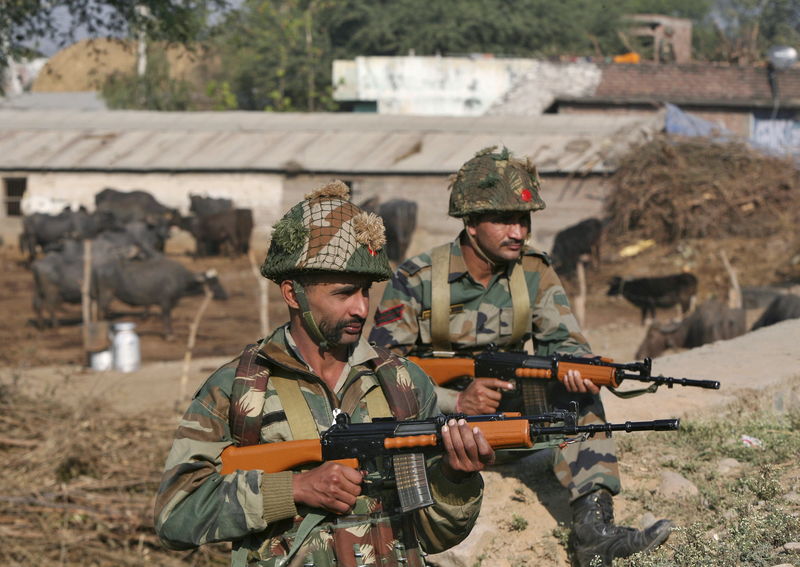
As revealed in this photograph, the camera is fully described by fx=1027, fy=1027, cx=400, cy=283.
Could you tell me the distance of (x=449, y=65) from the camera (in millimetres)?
34312

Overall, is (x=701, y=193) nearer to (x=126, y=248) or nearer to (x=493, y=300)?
(x=126, y=248)

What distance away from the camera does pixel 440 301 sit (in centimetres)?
523

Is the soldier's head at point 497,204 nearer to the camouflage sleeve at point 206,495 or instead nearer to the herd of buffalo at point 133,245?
the camouflage sleeve at point 206,495

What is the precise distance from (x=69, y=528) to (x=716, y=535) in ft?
17.7

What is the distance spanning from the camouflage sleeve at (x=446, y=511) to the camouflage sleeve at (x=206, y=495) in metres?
0.41

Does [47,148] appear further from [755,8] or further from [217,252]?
[755,8]

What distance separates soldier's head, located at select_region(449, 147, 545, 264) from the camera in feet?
16.7

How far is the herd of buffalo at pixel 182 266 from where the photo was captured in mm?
13672

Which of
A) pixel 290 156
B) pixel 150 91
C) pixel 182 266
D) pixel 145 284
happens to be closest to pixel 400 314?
pixel 145 284

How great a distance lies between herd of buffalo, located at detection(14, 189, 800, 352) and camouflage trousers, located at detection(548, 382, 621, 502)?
26.0 feet

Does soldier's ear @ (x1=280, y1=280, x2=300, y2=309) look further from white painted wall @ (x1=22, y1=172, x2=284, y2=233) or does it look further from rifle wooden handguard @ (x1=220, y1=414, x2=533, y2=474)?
white painted wall @ (x1=22, y1=172, x2=284, y2=233)

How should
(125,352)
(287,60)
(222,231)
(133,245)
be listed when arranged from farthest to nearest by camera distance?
(287,60), (222,231), (133,245), (125,352)

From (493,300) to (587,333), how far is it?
10873 millimetres

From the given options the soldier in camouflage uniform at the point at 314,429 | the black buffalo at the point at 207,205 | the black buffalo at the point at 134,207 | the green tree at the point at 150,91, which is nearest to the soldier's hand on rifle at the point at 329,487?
the soldier in camouflage uniform at the point at 314,429
